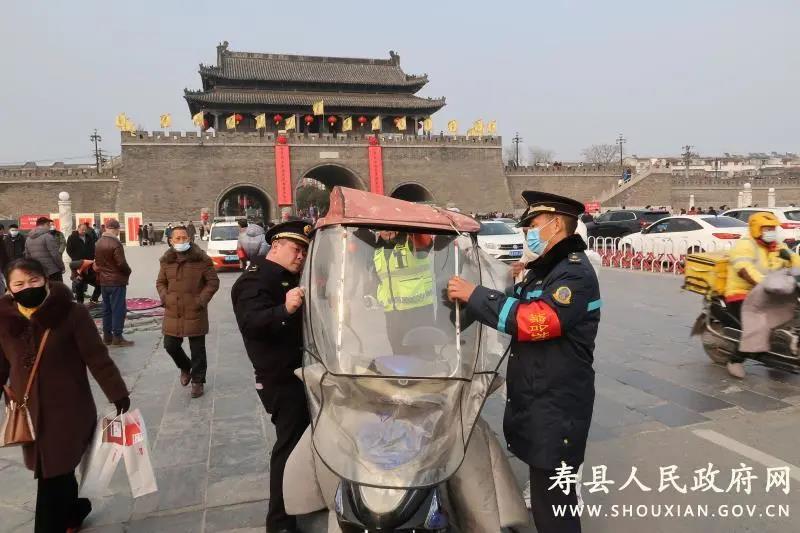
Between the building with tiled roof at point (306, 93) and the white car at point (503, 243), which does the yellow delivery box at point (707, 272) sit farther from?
the building with tiled roof at point (306, 93)

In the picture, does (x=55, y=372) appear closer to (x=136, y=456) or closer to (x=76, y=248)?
(x=136, y=456)

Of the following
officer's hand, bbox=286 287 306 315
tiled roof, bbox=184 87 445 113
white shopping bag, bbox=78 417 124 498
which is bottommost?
white shopping bag, bbox=78 417 124 498

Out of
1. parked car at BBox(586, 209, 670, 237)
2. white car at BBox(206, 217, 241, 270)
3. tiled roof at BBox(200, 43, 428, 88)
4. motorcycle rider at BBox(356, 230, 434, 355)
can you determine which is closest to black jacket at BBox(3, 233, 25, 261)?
white car at BBox(206, 217, 241, 270)

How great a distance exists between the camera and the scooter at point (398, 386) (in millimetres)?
1895

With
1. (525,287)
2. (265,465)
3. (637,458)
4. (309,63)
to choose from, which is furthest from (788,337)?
(309,63)

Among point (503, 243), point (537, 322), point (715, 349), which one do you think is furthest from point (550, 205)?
point (503, 243)

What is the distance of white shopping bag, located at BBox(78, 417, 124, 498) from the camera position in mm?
2691

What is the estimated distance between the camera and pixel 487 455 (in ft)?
7.86

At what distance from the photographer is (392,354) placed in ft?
7.12

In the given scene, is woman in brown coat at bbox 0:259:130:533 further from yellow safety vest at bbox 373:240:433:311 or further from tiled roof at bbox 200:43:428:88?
tiled roof at bbox 200:43:428:88

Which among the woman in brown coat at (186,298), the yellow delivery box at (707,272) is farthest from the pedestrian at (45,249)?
the yellow delivery box at (707,272)

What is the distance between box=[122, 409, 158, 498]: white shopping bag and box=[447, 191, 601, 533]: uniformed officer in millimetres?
1787

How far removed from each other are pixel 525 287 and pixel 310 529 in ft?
5.47

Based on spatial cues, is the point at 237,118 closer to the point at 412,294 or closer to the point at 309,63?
the point at 309,63
